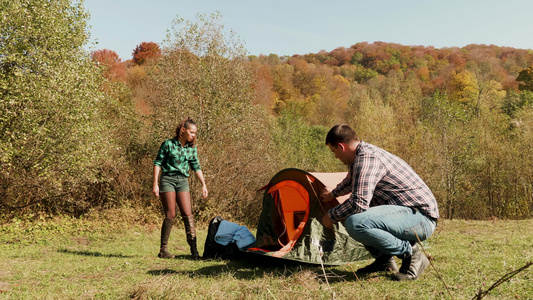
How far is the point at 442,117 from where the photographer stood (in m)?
19.8

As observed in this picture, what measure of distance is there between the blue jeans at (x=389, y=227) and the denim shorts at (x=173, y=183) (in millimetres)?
2584

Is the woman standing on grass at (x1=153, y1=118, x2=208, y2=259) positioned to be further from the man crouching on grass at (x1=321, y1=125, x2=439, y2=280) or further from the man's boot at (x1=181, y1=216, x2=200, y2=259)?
the man crouching on grass at (x1=321, y1=125, x2=439, y2=280)

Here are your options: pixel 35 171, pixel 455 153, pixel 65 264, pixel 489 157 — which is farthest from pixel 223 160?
pixel 489 157

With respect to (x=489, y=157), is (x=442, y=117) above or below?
above

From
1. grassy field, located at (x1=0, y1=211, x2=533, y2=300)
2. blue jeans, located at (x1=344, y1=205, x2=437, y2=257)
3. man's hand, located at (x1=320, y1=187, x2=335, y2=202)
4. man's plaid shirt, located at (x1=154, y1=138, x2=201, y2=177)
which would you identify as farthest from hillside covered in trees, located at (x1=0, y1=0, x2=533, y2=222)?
blue jeans, located at (x1=344, y1=205, x2=437, y2=257)

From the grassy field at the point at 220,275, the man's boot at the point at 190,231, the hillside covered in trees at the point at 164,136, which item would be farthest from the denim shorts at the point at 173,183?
the hillside covered in trees at the point at 164,136

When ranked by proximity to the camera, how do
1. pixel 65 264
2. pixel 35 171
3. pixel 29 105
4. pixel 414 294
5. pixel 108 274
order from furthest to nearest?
pixel 35 171
pixel 29 105
pixel 65 264
pixel 108 274
pixel 414 294

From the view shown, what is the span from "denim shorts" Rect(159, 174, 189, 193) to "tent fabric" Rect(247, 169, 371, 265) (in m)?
1.17

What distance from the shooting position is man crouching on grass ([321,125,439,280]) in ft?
11.9

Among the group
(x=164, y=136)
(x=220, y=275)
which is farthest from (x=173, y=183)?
(x=164, y=136)

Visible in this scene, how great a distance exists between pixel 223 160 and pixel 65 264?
22.5 feet

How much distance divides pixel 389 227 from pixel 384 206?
21 centimetres

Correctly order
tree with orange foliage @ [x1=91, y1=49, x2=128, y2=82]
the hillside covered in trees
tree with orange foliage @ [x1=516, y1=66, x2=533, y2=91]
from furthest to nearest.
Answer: tree with orange foliage @ [x1=516, y1=66, x2=533, y2=91], tree with orange foliage @ [x1=91, y1=49, x2=128, y2=82], the hillside covered in trees

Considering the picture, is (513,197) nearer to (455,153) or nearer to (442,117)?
(455,153)
